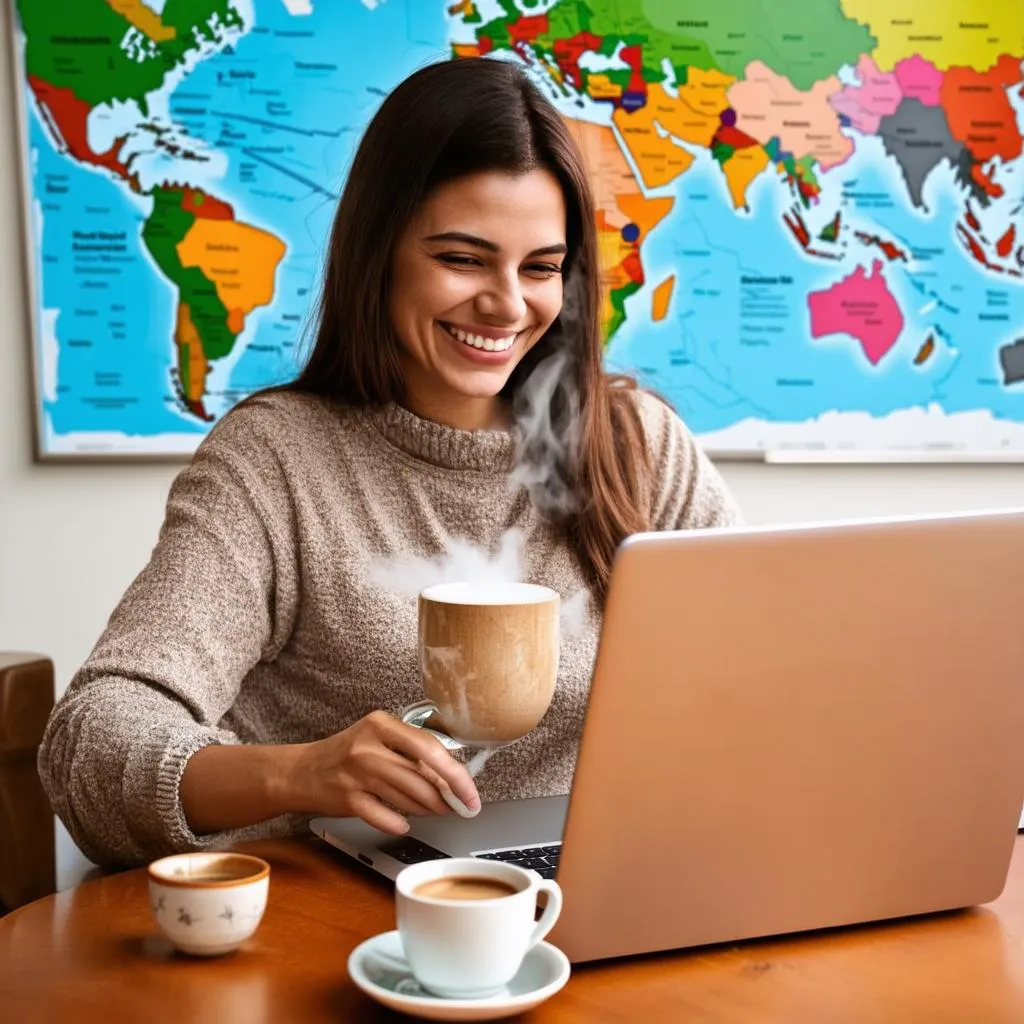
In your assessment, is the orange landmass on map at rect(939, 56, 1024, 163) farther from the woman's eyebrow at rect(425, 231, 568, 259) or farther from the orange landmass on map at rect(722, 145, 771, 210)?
the woman's eyebrow at rect(425, 231, 568, 259)

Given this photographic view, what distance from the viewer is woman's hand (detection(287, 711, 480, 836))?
1021 mm

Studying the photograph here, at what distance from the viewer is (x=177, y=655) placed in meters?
1.30

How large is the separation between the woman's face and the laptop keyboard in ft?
2.09

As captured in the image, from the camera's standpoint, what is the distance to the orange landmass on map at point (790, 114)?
284 cm

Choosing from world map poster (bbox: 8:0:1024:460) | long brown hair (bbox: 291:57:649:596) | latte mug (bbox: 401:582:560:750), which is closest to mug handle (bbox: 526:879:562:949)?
latte mug (bbox: 401:582:560:750)

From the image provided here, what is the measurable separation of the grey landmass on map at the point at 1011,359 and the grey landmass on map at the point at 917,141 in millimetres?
372

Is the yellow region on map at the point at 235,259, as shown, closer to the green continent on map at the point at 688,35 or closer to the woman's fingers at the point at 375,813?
the green continent on map at the point at 688,35

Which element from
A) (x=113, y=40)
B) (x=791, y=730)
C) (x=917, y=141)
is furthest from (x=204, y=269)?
(x=791, y=730)

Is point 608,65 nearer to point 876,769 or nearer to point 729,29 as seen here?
point 729,29

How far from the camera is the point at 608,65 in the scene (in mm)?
2775

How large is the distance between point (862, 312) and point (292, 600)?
1.85m

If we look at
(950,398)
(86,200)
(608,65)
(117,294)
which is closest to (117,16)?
(86,200)

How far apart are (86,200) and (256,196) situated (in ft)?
1.04

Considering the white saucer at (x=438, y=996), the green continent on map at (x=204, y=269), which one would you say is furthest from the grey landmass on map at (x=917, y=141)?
the white saucer at (x=438, y=996)
